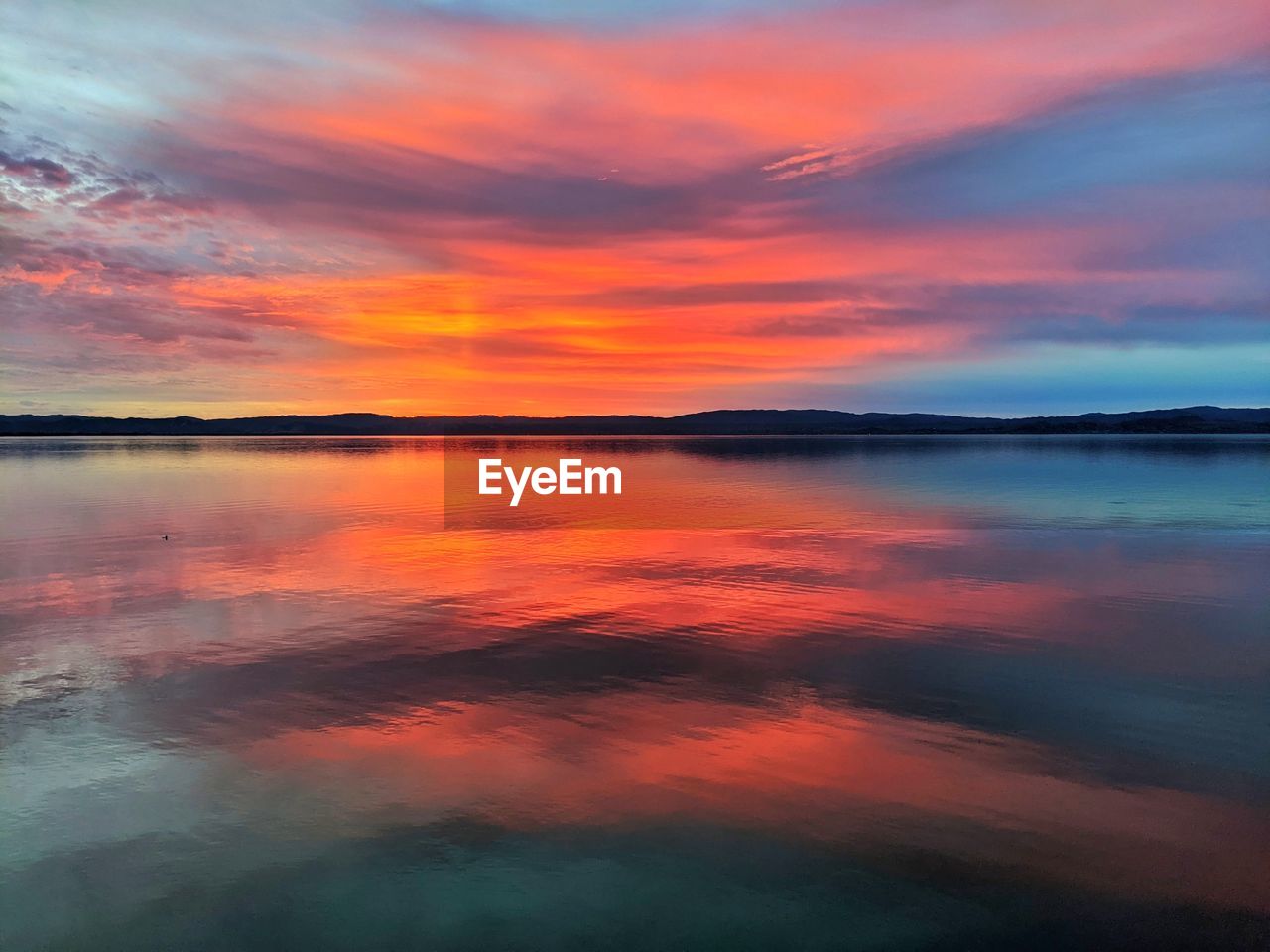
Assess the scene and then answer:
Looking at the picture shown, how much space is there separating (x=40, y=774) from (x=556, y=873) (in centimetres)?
614

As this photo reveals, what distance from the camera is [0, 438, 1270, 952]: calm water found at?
257 inches

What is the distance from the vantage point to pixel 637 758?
9.24 meters

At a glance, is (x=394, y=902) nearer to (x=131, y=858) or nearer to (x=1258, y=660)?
(x=131, y=858)

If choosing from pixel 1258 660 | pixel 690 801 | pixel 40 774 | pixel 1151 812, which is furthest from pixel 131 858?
pixel 1258 660

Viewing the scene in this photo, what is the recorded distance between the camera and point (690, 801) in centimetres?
820

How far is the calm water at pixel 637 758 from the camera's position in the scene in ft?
21.4
